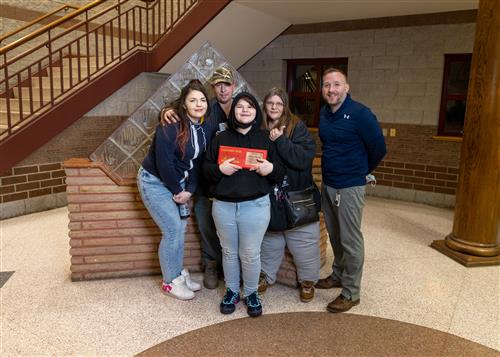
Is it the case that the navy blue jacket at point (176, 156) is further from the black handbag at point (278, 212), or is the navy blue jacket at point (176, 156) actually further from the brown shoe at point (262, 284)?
the brown shoe at point (262, 284)

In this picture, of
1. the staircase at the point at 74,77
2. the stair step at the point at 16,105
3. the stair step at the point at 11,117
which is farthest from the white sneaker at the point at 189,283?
the stair step at the point at 16,105

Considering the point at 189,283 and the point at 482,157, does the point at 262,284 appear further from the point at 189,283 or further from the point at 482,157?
the point at 482,157

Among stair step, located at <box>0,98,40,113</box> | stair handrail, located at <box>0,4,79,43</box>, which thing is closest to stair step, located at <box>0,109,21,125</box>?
stair step, located at <box>0,98,40,113</box>

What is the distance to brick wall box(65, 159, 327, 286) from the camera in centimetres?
312

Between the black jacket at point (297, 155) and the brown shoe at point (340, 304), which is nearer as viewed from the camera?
the black jacket at point (297, 155)

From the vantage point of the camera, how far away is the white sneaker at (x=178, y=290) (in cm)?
295

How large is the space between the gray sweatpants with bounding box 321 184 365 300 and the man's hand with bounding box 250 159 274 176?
1.71 ft

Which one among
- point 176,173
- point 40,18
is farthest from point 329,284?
point 40,18

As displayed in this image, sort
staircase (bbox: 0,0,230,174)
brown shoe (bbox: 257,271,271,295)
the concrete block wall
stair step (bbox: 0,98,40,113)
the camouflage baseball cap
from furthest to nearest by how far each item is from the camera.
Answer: the concrete block wall, stair step (bbox: 0,98,40,113), staircase (bbox: 0,0,230,174), brown shoe (bbox: 257,271,271,295), the camouflage baseball cap

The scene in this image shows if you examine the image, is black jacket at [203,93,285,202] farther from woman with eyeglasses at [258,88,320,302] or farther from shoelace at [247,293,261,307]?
shoelace at [247,293,261,307]

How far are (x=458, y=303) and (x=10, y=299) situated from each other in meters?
3.20

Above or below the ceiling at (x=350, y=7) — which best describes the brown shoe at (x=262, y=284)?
below

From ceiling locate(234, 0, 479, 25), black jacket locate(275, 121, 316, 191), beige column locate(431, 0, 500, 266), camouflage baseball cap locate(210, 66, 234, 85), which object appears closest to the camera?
black jacket locate(275, 121, 316, 191)

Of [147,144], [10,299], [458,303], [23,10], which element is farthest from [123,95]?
[458,303]
